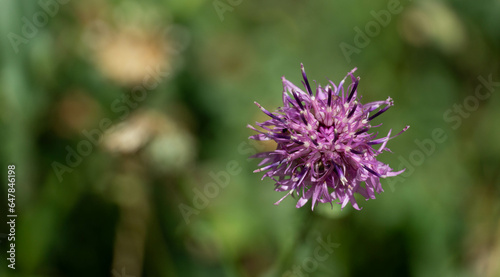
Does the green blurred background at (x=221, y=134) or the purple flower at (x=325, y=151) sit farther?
the green blurred background at (x=221, y=134)

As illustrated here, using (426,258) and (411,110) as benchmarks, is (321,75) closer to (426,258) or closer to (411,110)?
(411,110)

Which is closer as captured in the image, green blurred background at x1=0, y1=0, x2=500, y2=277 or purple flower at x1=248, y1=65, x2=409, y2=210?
purple flower at x1=248, y1=65, x2=409, y2=210

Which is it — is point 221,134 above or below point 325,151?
above

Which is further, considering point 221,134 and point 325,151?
point 221,134
